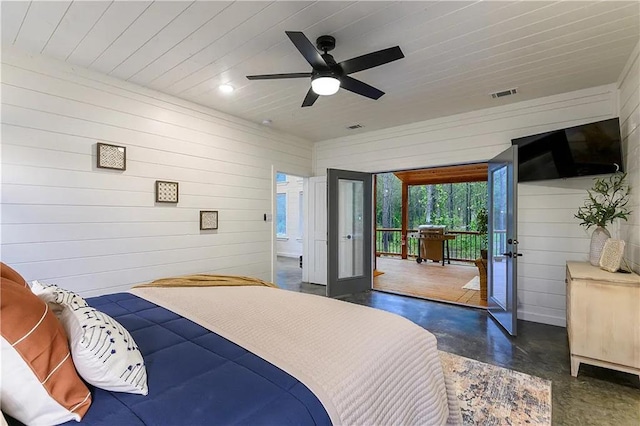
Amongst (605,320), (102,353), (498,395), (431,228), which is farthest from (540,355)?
(431,228)

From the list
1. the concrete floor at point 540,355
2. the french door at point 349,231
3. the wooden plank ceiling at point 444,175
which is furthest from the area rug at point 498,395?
the wooden plank ceiling at point 444,175

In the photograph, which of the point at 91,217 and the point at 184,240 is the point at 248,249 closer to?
the point at 184,240

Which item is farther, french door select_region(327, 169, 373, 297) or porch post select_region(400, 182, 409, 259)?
porch post select_region(400, 182, 409, 259)

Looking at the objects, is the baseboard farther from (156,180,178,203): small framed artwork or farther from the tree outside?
the tree outside

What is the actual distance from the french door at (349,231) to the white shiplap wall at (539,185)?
49.7 inches

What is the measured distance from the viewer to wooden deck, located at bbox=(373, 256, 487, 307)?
490cm

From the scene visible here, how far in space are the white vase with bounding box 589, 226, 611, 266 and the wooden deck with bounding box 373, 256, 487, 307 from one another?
5.68 feet

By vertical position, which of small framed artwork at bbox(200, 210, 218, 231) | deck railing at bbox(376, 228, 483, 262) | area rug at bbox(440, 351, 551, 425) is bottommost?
area rug at bbox(440, 351, 551, 425)

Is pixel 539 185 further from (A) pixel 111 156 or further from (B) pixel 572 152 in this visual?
(A) pixel 111 156

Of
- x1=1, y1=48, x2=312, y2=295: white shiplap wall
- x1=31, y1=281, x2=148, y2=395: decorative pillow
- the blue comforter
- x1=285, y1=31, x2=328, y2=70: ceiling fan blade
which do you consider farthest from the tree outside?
x1=31, y1=281, x2=148, y2=395: decorative pillow

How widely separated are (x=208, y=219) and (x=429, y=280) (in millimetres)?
4359

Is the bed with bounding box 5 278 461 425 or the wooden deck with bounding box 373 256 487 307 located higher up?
the bed with bounding box 5 278 461 425

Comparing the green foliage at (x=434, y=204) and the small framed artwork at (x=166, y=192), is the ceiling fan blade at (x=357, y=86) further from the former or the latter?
the green foliage at (x=434, y=204)

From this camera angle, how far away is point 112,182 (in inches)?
130
